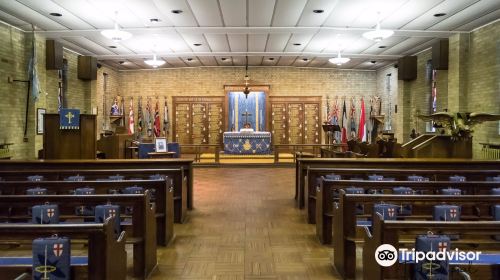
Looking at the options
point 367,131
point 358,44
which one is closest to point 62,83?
point 358,44

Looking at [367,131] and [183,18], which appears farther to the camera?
[367,131]

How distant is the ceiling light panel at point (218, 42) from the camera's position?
10.6 metres

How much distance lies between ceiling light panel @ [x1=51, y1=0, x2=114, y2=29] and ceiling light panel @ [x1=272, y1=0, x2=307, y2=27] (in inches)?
143

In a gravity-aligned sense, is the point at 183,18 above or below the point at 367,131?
above

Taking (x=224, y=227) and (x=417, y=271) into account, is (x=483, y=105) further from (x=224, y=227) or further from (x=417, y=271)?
(x=417, y=271)

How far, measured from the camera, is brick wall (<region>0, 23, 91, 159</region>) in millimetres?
8836

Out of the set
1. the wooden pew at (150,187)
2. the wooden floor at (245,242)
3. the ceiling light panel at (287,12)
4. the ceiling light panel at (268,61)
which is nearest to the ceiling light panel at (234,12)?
the ceiling light panel at (287,12)

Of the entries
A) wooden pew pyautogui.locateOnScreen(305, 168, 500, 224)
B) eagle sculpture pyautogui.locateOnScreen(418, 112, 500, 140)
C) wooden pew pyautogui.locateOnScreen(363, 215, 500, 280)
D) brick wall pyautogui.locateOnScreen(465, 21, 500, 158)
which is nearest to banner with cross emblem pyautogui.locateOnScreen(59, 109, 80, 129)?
wooden pew pyautogui.locateOnScreen(305, 168, 500, 224)

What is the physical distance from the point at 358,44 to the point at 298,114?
213 inches

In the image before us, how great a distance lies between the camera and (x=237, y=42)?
11289 mm

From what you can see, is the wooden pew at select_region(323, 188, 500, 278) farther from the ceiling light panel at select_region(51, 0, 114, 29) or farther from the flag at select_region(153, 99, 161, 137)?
the flag at select_region(153, 99, 161, 137)

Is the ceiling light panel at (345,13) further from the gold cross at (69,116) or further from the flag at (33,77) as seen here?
the flag at (33,77)

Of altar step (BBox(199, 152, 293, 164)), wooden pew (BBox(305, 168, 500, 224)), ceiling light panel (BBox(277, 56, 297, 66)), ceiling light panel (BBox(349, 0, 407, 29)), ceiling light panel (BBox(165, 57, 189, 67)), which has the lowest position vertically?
altar step (BBox(199, 152, 293, 164))

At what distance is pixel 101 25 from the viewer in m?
9.32
